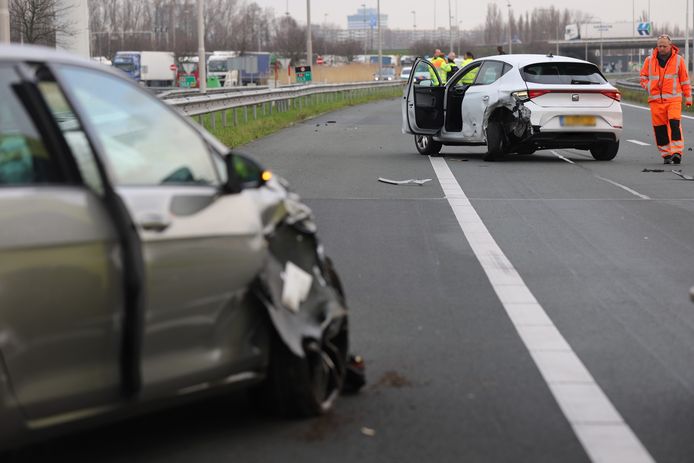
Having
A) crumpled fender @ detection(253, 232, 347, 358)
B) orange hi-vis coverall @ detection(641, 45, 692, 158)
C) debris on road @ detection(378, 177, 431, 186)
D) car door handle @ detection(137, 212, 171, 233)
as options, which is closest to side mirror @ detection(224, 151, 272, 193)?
crumpled fender @ detection(253, 232, 347, 358)

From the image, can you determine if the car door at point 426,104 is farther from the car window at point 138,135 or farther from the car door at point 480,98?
the car window at point 138,135

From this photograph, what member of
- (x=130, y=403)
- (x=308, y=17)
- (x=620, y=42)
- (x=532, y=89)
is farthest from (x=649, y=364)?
(x=620, y=42)

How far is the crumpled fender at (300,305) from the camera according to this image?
4.75 m

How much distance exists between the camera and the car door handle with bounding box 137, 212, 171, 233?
4.32 meters

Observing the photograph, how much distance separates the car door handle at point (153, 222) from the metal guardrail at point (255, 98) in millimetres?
10500

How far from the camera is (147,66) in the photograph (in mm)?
97625

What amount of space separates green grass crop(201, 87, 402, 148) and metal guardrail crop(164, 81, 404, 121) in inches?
9.7

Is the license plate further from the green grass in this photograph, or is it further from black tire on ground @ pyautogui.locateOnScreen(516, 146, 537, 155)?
the green grass

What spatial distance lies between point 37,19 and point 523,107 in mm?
34585

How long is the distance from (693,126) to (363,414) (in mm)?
27033

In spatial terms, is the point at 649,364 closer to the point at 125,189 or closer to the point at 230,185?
the point at 230,185

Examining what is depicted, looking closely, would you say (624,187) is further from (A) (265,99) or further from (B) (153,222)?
(A) (265,99)

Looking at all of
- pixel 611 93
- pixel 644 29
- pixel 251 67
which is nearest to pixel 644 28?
pixel 644 29

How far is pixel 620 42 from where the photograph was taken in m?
172
